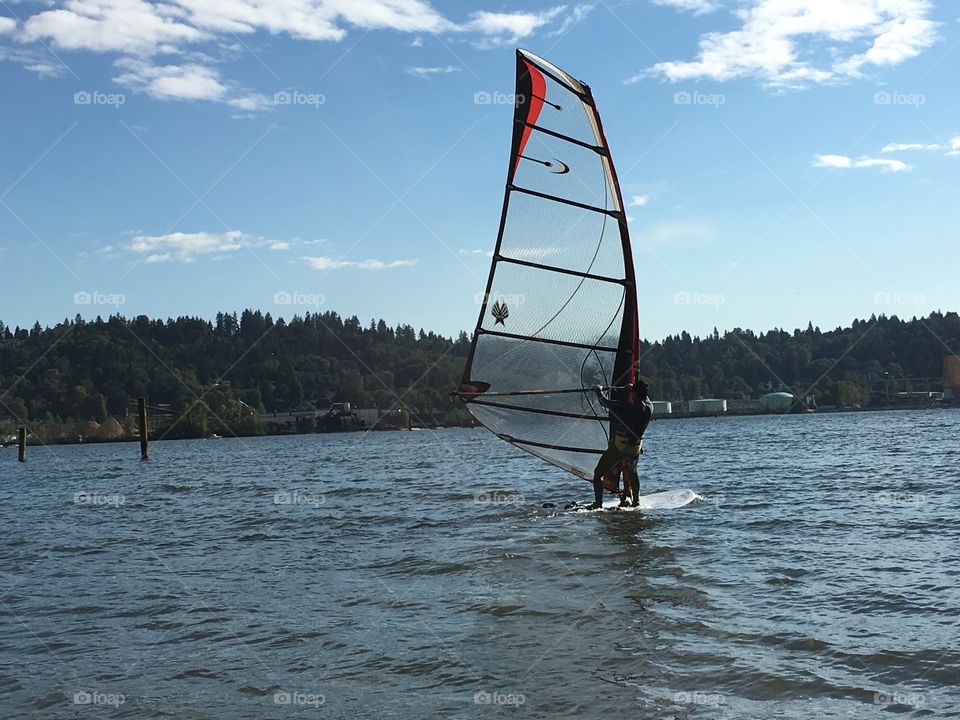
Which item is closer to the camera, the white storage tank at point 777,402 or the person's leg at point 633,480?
the person's leg at point 633,480

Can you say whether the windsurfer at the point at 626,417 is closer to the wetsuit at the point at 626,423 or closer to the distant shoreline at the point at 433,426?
the wetsuit at the point at 626,423

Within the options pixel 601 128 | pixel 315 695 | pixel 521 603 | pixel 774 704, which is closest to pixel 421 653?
pixel 315 695

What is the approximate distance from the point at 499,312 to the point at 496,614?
6562mm

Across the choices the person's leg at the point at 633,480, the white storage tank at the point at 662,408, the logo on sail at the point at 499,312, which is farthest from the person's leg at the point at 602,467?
the white storage tank at the point at 662,408

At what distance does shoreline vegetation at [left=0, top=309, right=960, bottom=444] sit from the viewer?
14512 cm

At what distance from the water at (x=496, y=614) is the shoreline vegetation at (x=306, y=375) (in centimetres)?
11957

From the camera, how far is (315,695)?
21.5 feet

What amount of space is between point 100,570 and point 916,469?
2134 centimetres

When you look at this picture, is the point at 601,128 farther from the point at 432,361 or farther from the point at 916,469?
the point at 432,361

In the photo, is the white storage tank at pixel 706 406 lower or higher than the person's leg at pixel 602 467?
lower

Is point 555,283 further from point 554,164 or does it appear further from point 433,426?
point 433,426

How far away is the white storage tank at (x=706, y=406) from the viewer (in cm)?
17025

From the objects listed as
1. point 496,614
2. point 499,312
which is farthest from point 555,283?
point 496,614

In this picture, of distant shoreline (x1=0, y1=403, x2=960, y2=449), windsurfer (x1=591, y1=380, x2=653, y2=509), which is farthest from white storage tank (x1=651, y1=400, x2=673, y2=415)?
windsurfer (x1=591, y1=380, x2=653, y2=509)
